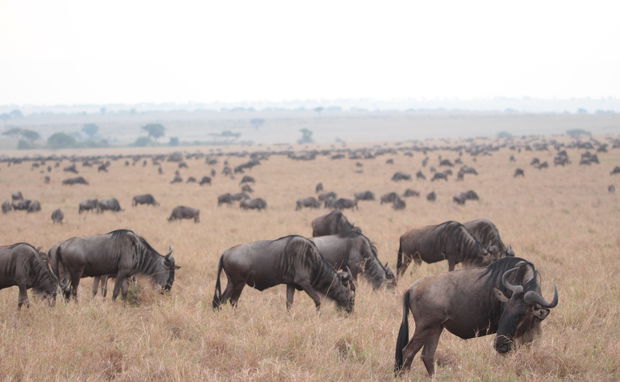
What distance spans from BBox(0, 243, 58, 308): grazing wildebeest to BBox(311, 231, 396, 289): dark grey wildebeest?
396cm

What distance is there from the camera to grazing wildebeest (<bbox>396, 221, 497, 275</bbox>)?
987 centimetres

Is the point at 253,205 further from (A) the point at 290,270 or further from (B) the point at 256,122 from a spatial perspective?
(B) the point at 256,122

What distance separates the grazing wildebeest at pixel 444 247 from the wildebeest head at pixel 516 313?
15.0 feet

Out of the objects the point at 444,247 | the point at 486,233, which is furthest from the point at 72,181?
the point at 444,247

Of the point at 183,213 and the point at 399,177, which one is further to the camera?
the point at 399,177

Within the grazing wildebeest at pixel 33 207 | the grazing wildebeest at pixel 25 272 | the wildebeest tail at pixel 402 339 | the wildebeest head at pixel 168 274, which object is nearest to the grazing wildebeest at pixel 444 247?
the wildebeest head at pixel 168 274

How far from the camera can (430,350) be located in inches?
214

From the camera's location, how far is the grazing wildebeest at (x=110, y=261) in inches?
328

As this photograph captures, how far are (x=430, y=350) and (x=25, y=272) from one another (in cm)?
520

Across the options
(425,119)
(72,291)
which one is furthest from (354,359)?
(425,119)

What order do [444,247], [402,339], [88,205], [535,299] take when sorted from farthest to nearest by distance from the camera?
[88,205] → [444,247] → [402,339] → [535,299]

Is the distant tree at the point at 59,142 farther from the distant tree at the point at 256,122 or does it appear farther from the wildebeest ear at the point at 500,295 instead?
the wildebeest ear at the point at 500,295

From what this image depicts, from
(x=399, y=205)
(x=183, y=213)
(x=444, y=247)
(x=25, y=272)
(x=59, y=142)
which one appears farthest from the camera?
(x=59, y=142)

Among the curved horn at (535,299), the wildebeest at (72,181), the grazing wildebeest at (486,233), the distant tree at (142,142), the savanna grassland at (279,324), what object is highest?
the curved horn at (535,299)
